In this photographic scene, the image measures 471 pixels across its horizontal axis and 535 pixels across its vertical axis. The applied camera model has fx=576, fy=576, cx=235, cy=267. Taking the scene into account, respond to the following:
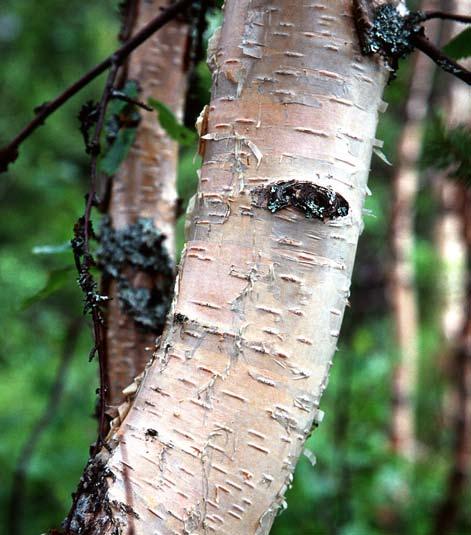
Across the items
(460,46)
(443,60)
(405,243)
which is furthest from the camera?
(405,243)

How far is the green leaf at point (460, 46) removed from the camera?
93 centimetres

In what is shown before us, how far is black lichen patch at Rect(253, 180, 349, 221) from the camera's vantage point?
65cm

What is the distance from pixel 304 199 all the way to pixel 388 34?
8.9 inches

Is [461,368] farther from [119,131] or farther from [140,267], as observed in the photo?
[119,131]

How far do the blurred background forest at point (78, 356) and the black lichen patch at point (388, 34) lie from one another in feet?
4.29

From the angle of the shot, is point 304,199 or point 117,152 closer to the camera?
point 304,199

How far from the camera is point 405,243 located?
3.45 meters

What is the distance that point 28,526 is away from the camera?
2508 millimetres

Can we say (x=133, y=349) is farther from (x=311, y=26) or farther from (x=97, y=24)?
(x=97, y=24)

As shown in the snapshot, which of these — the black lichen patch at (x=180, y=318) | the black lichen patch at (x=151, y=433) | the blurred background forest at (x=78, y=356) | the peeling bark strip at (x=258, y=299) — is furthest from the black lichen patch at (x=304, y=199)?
the blurred background forest at (x=78, y=356)

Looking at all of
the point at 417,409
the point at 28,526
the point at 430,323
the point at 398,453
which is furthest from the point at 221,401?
the point at 430,323

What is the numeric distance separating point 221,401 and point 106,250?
0.66m

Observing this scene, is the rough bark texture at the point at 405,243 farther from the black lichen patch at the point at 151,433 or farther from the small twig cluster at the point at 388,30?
the black lichen patch at the point at 151,433

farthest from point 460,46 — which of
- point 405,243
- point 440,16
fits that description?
point 405,243
